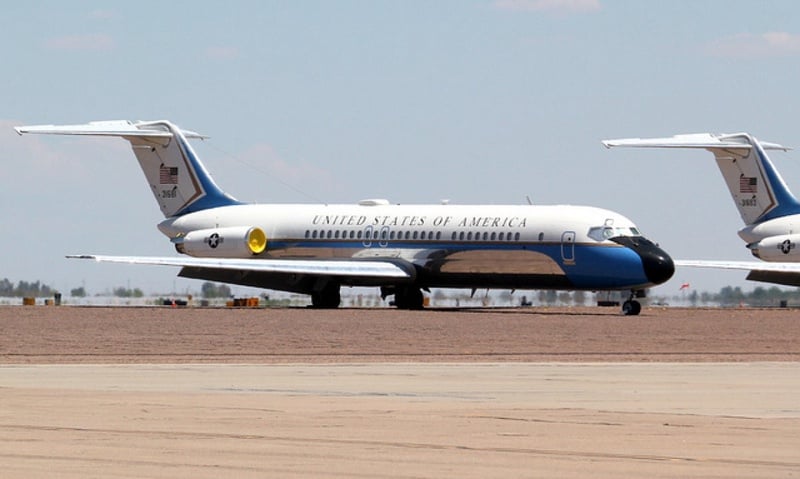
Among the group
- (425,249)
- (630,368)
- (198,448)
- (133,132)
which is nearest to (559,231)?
(425,249)

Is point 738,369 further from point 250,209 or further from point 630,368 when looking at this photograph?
point 250,209

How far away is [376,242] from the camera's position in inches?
2643

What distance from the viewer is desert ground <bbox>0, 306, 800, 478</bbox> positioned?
48.0ft

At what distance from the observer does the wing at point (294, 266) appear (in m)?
64.4

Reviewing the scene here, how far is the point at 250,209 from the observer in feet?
233

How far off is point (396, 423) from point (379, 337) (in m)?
24.2

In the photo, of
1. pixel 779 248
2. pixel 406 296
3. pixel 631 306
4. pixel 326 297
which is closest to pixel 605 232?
pixel 631 306

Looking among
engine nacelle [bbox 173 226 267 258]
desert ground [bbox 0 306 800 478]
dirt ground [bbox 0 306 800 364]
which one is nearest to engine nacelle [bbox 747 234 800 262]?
dirt ground [bbox 0 306 800 364]

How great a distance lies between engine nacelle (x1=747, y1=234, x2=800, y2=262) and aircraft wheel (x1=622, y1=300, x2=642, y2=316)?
36.9 ft

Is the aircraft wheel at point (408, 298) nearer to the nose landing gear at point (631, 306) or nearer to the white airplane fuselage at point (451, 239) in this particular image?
the white airplane fuselage at point (451, 239)

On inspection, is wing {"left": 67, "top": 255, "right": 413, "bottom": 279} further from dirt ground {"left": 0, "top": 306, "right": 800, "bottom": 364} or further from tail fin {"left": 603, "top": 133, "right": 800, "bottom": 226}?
tail fin {"left": 603, "top": 133, "right": 800, "bottom": 226}

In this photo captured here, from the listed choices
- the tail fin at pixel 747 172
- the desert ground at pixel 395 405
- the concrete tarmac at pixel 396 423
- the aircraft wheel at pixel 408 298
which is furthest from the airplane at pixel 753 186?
the concrete tarmac at pixel 396 423

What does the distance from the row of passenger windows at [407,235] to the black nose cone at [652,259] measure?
3.07 metres

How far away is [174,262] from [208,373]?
37574 millimetres
